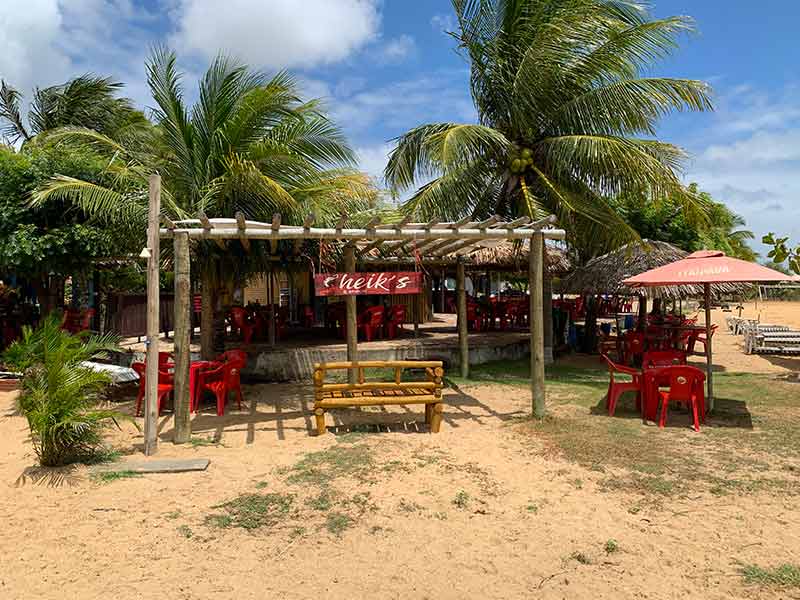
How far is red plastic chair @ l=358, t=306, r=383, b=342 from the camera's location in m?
12.9

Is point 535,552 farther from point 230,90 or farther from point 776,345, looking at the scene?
point 776,345

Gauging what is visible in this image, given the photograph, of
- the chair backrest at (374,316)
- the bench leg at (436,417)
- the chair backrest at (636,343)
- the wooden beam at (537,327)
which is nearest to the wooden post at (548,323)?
the chair backrest at (636,343)

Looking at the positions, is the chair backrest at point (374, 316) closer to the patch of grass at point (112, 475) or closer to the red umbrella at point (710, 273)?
the red umbrella at point (710, 273)

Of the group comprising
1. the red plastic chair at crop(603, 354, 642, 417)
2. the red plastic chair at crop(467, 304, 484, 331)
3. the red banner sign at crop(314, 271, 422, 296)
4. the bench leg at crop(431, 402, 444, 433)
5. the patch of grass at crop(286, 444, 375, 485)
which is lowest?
the patch of grass at crop(286, 444, 375, 485)

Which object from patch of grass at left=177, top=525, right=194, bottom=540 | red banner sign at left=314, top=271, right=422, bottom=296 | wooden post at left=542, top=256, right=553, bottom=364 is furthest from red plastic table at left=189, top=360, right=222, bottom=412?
wooden post at left=542, top=256, right=553, bottom=364

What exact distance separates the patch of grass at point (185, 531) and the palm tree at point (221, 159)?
15.7ft

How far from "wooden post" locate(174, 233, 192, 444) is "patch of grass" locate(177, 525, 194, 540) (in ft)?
7.69

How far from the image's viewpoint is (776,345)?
14672mm

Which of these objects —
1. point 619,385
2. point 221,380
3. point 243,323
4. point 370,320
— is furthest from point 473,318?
point 221,380

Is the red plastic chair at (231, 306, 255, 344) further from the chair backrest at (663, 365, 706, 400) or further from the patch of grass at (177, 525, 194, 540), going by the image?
the patch of grass at (177, 525, 194, 540)

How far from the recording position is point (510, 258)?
15.1 metres

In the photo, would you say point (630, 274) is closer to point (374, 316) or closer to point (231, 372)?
point (374, 316)

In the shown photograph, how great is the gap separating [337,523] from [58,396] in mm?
2875

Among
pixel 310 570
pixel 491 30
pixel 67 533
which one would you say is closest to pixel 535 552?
pixel 310 570
